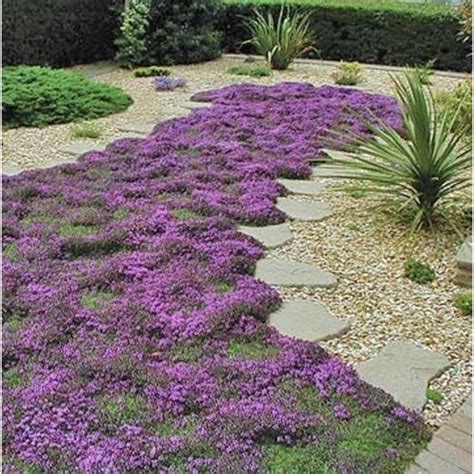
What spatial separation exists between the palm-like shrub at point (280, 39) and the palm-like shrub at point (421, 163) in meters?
5.38

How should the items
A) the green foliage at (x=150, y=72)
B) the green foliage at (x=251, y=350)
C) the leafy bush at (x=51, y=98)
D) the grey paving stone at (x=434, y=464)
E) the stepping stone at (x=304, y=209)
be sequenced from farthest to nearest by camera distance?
the green foliage at (x=150, y=72) < the leafy bush at (x=51, y=98) < the stepping stone at (x=304, y=209) < the green foliage at (x=251, y=350) < the grey paving stone at (x=434, y=464)

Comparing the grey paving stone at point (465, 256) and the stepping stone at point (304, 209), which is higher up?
the grey paving stone at point (465, 256)

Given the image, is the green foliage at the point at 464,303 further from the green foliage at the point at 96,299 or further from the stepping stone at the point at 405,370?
the green foliage at the point at 96,299

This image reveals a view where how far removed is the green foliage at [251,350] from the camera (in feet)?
8.09

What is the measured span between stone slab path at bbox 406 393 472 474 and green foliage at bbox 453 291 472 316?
0.78 m

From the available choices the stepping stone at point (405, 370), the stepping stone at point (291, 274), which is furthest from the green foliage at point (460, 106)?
the stepping stone at point (405, 370)

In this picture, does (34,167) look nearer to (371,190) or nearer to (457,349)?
(371,190)

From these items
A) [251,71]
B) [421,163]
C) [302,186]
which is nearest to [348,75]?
[251,71]

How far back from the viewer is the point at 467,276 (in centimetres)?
316

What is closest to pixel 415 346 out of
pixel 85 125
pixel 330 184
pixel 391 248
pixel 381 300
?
pixel 381 300

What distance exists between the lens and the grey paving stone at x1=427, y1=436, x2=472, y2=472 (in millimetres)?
1927

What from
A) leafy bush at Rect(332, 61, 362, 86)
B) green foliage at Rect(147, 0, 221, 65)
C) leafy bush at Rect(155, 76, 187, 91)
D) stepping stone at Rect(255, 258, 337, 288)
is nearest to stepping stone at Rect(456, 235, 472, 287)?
stepping stone at Rect(255, 258, 337, 288)

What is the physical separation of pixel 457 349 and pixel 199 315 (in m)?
1.00

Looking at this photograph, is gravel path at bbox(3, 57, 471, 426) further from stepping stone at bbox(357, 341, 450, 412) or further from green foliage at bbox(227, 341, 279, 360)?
green foliage at bbox(227, 341, 279, 360)
